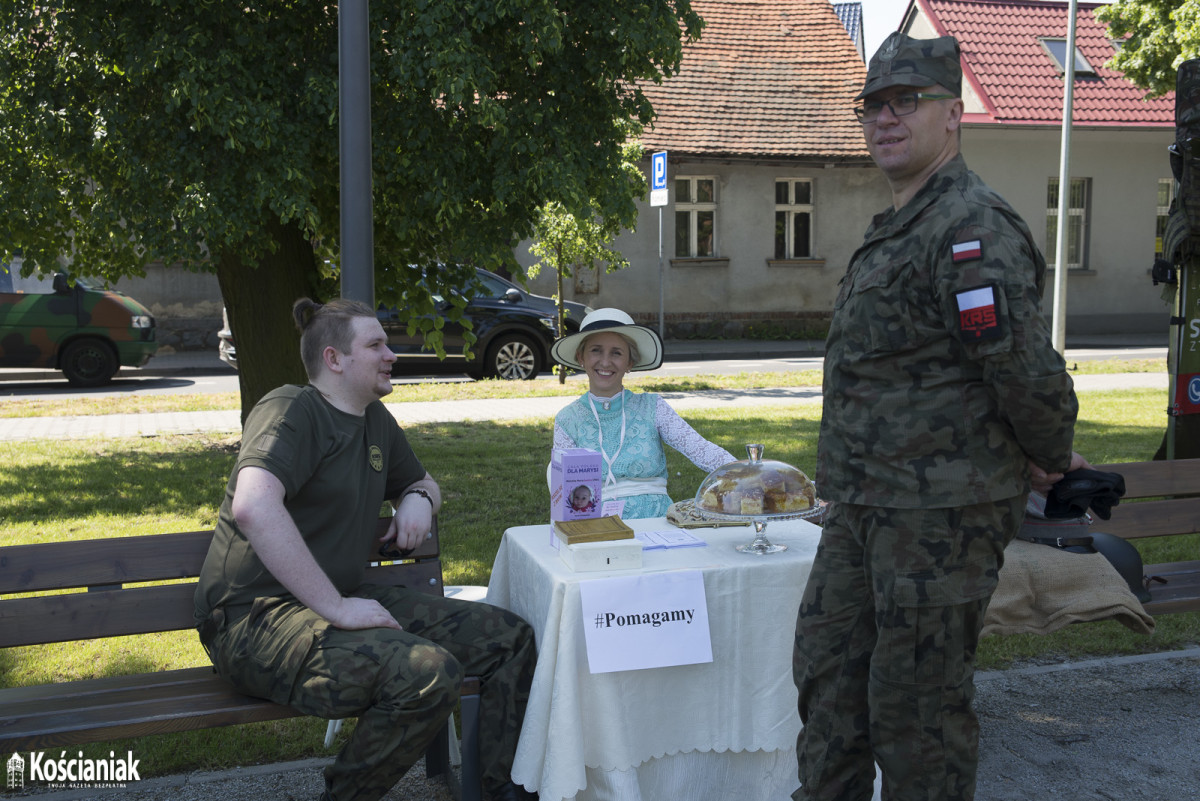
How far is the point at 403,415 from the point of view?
37.0 ft

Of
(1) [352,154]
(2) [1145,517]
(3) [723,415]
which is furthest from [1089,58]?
(1) [352,154]

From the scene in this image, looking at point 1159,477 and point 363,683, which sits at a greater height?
point 1159,477

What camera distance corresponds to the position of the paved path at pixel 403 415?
10.4 m

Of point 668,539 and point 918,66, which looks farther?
point 668,539

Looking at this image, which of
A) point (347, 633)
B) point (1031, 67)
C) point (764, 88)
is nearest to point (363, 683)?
point (347, 633)

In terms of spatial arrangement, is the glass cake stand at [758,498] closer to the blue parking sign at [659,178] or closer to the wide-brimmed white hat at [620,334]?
the wide-brimmed white hat at [620,334]

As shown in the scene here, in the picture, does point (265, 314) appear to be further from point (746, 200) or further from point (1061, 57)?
point (1061, 57)

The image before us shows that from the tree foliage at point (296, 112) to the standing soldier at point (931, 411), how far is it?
3881 mm

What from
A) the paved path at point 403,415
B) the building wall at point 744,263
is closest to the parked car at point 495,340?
the paved path at point 403,415

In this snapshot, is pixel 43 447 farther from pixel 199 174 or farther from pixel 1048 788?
pixel 1048 788

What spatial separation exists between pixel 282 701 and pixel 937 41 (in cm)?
247

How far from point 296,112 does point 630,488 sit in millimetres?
3627

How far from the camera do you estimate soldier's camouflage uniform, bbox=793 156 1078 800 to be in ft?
7.96

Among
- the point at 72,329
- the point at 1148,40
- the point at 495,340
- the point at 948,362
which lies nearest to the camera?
the point at 948,362
